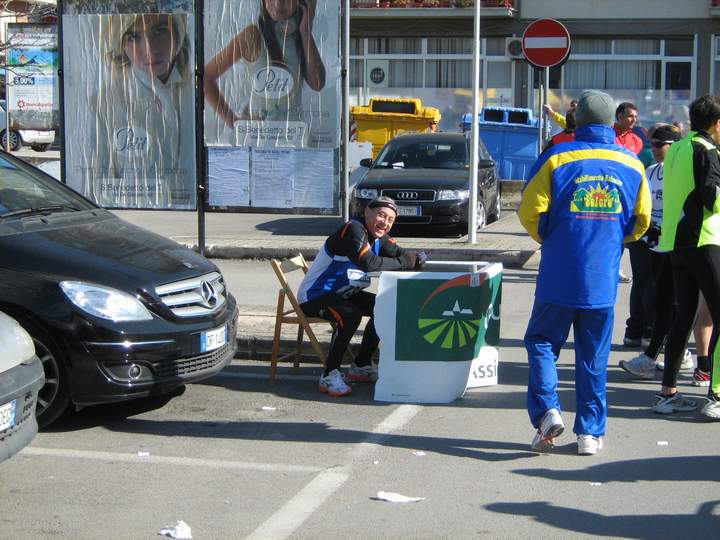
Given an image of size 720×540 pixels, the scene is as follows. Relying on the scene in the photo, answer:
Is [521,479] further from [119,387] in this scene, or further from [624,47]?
[624,47]

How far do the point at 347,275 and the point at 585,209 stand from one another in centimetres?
216

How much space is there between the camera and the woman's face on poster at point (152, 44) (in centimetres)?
1060

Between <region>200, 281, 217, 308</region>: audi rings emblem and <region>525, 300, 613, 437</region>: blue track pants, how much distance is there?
6.90ft

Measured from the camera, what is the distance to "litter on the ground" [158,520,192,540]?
4723 millimetres

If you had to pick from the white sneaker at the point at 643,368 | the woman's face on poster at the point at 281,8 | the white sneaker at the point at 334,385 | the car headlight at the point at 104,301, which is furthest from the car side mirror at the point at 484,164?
the car headlight at the point at 104,301

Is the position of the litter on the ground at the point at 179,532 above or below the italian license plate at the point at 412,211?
below

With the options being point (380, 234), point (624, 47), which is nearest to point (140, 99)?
point (380, 234)

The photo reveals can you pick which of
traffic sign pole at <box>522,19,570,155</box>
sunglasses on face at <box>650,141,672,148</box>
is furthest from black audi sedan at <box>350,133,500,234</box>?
sunglasses on face at <box>650,141,672,148</box>

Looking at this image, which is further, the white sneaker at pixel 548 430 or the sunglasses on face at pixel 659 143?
the sunglasses on face at pixel 659 143

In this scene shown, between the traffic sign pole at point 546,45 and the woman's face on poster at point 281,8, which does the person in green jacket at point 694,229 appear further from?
the traffic sign pole at point 546,45

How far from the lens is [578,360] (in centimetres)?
588

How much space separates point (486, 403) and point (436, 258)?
650 centimetres

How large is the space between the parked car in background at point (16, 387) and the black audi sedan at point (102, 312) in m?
0.91

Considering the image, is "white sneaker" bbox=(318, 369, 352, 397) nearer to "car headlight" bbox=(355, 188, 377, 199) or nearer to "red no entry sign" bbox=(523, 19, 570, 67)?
"red no entry sign" bbox=(523, 19, 570, 67)
